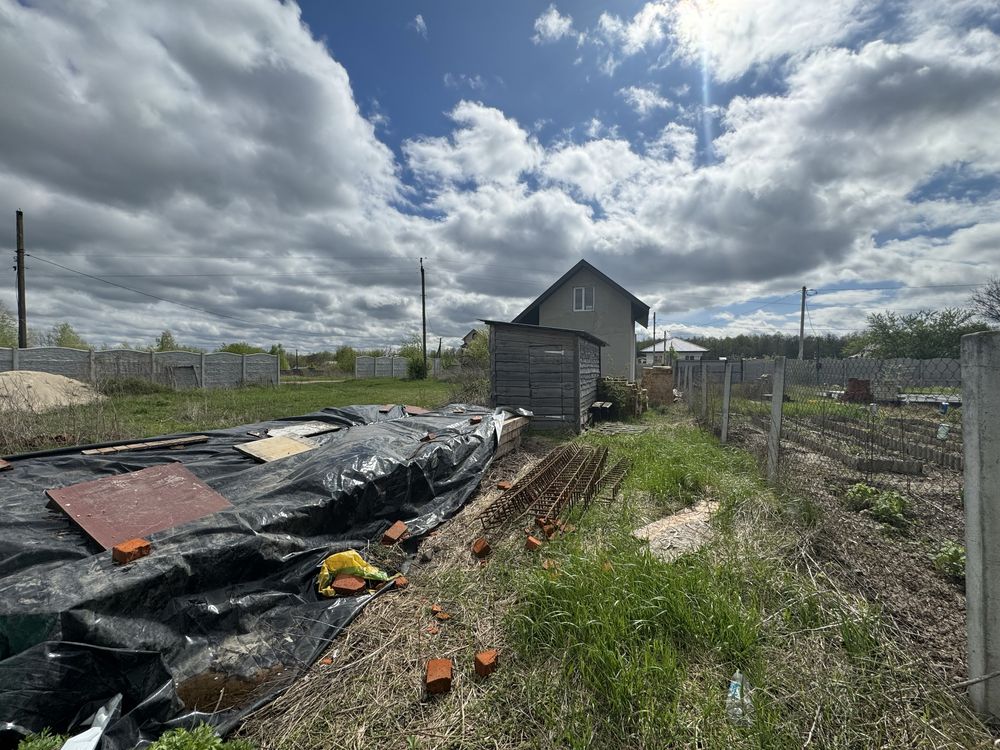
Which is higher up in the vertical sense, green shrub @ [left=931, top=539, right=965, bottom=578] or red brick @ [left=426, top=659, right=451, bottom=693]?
green shrub @ [left=931, top=539, right=965, bottom=578]

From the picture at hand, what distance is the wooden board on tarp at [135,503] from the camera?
9.23 feet

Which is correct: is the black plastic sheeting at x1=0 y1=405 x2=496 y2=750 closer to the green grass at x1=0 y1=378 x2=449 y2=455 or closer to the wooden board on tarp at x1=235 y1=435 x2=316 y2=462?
the wooden board on tarp at x1=235 y1=435 x2=316 y2=462

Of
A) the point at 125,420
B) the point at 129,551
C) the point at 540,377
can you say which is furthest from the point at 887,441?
the point at 125,420

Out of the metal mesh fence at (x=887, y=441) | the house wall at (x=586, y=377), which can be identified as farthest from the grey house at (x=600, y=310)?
the metal mesh fence at (x=887, y=441)

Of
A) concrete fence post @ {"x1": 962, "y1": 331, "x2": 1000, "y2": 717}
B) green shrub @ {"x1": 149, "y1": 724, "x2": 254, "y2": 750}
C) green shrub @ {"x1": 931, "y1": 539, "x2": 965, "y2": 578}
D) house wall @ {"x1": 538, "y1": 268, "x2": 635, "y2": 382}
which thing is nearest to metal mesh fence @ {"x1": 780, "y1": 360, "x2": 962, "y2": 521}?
green shrub @ {"x1": 931, "y1": 539, "x2": 965, "y2": 578}

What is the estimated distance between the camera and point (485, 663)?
2086mm

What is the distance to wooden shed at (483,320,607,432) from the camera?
974 centimetres

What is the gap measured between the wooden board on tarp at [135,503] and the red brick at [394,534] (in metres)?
1.29

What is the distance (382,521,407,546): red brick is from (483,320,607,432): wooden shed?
6158 mm

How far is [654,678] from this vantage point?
1.88m

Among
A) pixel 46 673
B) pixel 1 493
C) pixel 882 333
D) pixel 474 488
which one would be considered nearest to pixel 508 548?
pixel 474 488

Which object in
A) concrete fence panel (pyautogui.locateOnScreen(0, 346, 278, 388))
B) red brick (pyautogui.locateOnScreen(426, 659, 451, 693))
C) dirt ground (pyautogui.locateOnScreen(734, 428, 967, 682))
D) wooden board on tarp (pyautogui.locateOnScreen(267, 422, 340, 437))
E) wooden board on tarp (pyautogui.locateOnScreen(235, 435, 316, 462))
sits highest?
concrete fence panel (pyautogui.locateOnScreen(0, 346, 278, 388))

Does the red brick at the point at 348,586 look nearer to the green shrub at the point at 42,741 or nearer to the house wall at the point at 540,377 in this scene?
the green shrub at the point at 42,741

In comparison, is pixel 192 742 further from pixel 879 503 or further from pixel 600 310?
pixel 600 310
